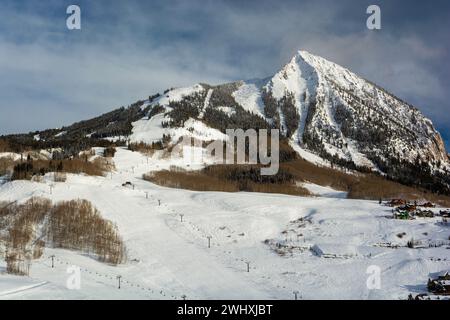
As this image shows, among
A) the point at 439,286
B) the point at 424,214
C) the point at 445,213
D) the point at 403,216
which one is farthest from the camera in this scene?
the point at 445,213

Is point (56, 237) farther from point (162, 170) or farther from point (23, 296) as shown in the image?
point (162, 170)

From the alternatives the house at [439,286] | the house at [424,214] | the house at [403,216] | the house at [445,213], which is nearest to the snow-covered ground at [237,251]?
the house at [439,286]

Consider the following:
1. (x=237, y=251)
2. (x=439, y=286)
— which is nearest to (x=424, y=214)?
(x=237, y=251)

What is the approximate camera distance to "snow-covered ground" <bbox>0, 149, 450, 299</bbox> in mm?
56094

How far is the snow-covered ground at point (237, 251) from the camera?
184ft

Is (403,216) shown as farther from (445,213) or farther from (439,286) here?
(439,286)

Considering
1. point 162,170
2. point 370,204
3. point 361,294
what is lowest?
point 361,294

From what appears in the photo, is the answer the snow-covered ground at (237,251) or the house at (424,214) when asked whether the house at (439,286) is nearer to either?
the snow-covered ground at (237,251)

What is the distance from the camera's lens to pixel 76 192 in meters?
102

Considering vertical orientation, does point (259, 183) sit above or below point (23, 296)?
above

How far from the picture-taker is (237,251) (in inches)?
3009
